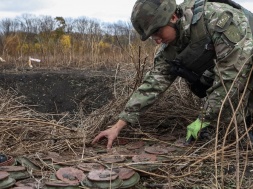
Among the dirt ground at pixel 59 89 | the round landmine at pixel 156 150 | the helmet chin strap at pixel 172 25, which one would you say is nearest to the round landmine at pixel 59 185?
the round landmine at pixel 156 150

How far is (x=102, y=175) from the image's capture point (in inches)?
89.3

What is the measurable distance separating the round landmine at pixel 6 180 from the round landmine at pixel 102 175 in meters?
0.41

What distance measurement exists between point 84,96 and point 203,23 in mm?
4957

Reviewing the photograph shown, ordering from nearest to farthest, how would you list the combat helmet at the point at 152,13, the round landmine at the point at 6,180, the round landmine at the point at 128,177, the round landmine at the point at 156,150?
the round landmine at the point at 6,180 → the round landmine at the point at 128,177 → the round landmine at the point at 156,150 → the combat helmet at the point at 152,13

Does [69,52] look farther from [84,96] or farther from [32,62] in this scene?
[84,96]

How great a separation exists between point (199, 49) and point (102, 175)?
4.38 ft

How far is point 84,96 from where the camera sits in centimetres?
776

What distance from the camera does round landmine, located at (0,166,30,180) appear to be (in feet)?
7.70

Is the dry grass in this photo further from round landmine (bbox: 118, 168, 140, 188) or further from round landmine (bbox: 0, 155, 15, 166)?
round landmine (bbox: 0, 155, 15, 166)

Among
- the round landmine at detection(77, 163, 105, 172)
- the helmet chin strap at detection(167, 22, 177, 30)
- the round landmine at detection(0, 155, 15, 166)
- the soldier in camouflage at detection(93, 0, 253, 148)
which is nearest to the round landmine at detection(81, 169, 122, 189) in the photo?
the round landmine at detection(77, 163, 105, 172)

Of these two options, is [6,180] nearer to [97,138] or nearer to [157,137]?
[97,138]

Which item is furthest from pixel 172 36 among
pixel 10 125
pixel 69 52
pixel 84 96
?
pixel 69 52

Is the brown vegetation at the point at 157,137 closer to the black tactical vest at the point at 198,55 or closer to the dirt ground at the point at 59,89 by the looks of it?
the black tactical vest at the point at 198,55

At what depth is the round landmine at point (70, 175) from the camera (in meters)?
2.28
